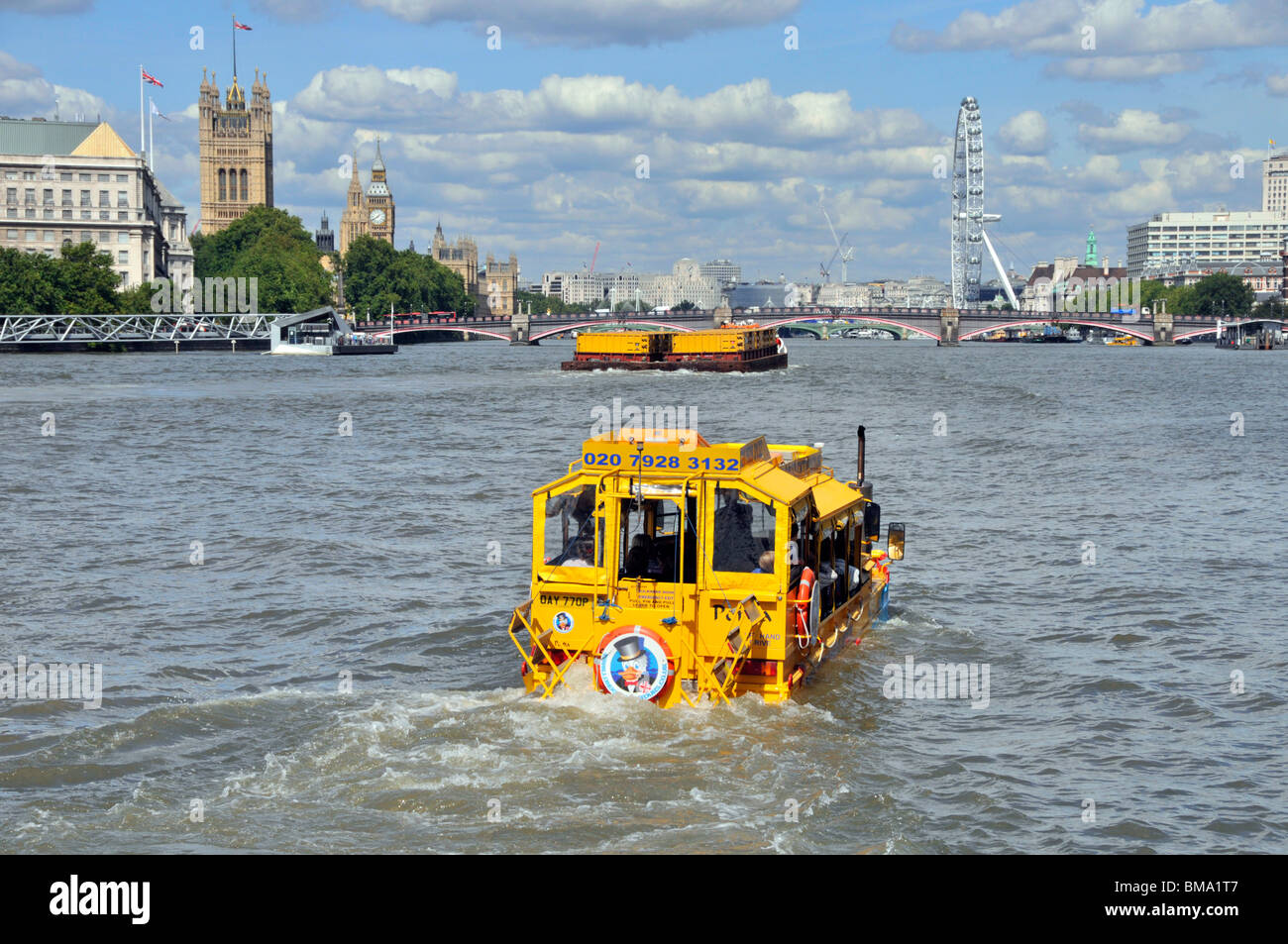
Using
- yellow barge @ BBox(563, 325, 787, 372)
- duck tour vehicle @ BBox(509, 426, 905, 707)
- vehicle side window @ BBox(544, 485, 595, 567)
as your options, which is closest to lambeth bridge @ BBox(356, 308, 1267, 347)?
yellow barge @ BBox(563, 325, 787, 372)

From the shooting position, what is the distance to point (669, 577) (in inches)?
558

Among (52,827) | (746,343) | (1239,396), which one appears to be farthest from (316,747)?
(746,343)

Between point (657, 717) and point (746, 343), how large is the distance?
91906mm

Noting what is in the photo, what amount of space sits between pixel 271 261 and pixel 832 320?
63553mm

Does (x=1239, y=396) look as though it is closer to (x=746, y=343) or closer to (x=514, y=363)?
(x=746, y=343)

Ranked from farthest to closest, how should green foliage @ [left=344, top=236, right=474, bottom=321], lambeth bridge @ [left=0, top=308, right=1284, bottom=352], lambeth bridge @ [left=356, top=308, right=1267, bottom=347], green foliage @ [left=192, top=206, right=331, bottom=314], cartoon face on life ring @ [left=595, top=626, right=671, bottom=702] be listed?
green foliage @ [left=344, top=236, right=474, bottom=321]
lambeth bridge @ [left=356, top=308, right=1267, bottom=347]
green foliage @ [left=192, top=206, right=331, bottom=314]
lambeth bridge @ [left=0, top=308, right=1284, bottom=352]
cartoon face on life ring @ [left=595, top=626, right=671, bottom=702]

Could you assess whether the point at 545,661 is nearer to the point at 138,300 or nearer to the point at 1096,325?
the point at 138,300

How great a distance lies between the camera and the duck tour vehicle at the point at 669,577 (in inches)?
545

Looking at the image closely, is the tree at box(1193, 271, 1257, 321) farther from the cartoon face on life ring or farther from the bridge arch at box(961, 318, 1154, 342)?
the cartoon face on life ring

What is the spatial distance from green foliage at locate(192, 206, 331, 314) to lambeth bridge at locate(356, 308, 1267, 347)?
9.25 metres

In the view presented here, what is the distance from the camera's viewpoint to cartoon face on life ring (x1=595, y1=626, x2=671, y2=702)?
44.9ft

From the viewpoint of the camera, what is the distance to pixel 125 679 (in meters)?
16.1

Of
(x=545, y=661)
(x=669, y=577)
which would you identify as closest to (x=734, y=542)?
(x=669, y=577)
